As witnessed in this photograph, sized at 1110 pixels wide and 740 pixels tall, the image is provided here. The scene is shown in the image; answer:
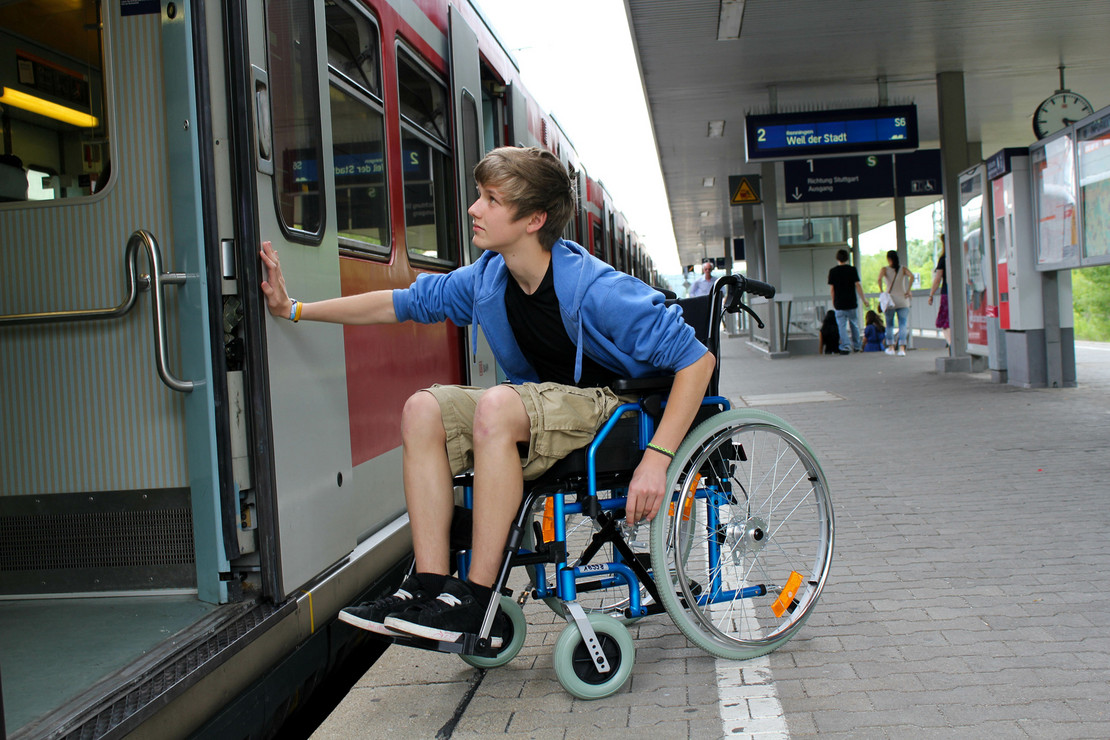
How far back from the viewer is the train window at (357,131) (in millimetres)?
3713

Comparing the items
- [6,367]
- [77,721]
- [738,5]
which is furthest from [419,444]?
[738,5]

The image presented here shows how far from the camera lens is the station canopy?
34.9 ft

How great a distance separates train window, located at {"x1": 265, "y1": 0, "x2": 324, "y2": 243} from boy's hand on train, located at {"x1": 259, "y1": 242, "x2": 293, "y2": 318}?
178mm

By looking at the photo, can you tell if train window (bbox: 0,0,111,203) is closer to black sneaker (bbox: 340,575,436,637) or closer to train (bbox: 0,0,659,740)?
train (bbox: 0,0,659,740)

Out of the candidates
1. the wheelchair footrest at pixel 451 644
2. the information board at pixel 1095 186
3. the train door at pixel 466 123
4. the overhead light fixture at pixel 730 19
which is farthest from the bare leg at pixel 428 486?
the overhead light fixture at pixel 730 19

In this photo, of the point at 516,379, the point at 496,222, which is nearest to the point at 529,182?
the point at 496,222

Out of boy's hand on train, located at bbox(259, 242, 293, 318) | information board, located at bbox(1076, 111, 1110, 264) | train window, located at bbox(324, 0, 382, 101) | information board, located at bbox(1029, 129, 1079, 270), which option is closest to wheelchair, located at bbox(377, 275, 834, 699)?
boy's hand on train, located at bbox(259, 242, 293, 318)

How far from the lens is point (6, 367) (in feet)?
10.6

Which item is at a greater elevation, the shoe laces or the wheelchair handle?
the wheelchair handle

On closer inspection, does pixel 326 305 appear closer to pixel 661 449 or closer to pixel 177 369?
pixel 177 369

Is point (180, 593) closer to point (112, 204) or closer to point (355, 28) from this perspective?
point (112, 204)

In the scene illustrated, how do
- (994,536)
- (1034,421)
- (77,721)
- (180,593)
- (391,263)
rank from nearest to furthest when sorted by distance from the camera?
(77,721) → (180,593) → (391,263) → (994,536) → (1034,421)

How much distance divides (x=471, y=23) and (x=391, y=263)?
2.21m

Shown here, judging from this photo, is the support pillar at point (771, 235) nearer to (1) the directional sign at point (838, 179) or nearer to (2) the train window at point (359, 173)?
(1) the directional sign at point (838, 179)
